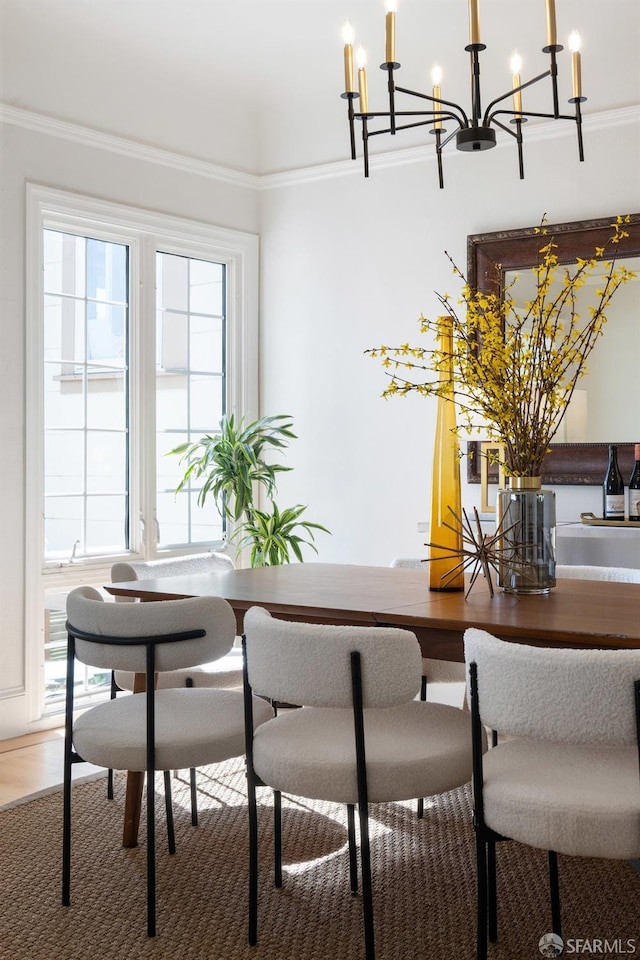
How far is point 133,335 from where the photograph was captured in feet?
17.0

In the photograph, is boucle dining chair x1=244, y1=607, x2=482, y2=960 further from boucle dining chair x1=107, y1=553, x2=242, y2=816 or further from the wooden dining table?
boucle dining chair x1=107, y1=553, x2=242, y2=816

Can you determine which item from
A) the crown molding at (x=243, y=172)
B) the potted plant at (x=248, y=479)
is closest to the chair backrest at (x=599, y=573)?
the potted plant at (x=248, y=479)

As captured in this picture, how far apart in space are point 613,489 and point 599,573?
1.34 metres

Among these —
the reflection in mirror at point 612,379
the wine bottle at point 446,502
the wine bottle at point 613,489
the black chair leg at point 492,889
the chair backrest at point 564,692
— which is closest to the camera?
the chair backrest at point 564,692

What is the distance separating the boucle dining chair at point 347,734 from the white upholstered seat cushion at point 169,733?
16cm

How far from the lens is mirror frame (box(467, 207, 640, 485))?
15.0 feet

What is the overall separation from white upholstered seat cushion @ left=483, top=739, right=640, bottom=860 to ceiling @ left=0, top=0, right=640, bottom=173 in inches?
137

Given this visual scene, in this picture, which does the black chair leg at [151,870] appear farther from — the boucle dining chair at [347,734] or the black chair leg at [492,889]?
the black chair leg at [492,889]

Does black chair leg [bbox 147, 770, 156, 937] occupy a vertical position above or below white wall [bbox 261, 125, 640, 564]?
below

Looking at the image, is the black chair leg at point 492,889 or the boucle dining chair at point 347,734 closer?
the boucle dining chair at point 347,734

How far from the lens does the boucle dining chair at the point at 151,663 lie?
8.17ft

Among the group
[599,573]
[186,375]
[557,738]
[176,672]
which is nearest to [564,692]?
[557,738]

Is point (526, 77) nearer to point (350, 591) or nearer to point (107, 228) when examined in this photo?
point (107, 228)

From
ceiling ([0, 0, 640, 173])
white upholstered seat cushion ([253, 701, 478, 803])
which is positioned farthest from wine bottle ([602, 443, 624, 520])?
white upholstered seat cushion ([253, 701, 478, 803])
